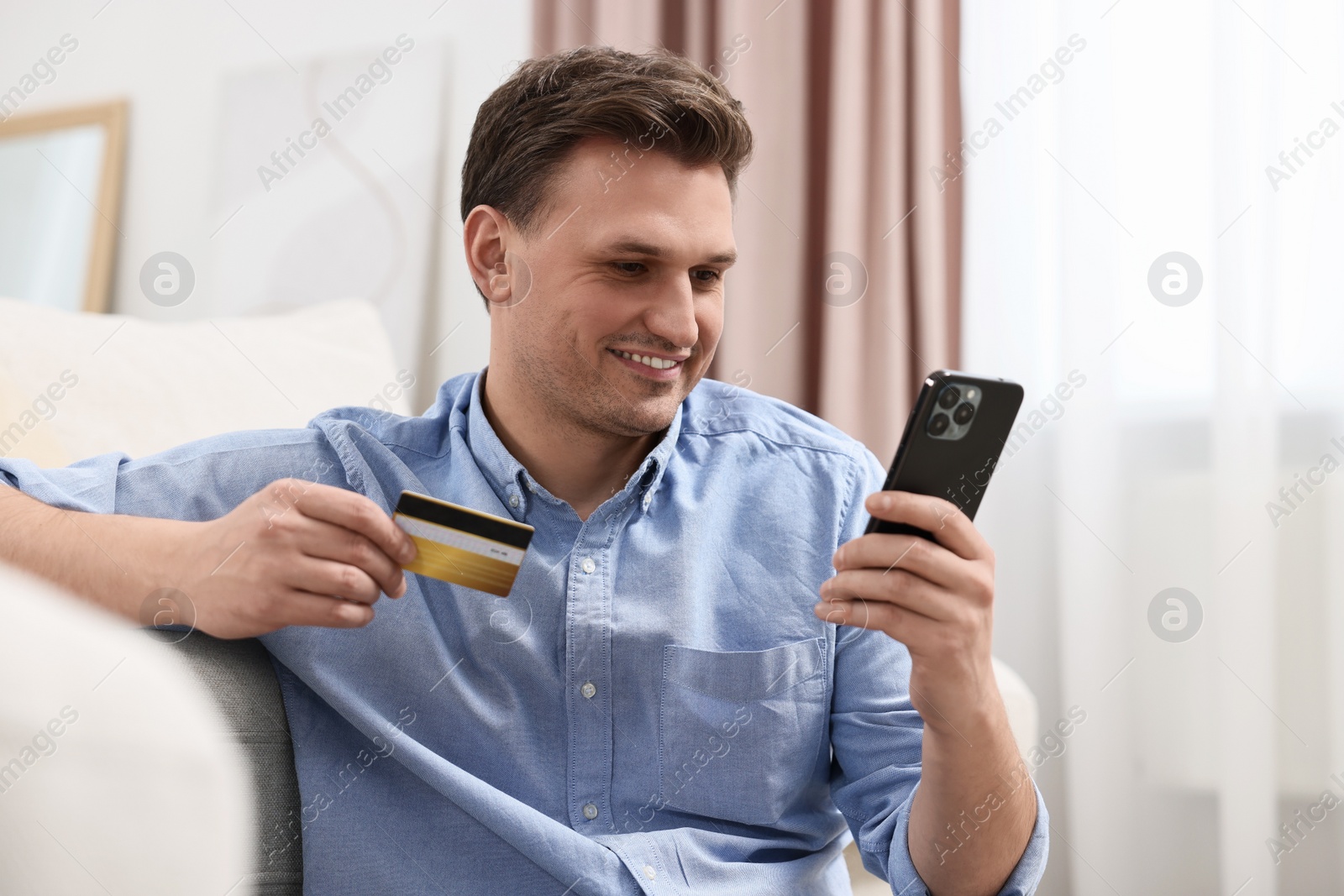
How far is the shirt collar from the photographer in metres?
0.99

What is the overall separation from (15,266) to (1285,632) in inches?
95.4

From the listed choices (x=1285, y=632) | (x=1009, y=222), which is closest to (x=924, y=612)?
(x=1285, y=632)

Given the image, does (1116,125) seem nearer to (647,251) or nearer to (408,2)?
(647,251)

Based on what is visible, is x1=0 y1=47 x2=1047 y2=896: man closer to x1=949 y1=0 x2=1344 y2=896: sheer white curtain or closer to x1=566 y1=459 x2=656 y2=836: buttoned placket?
x1=566 y1=459 x2=656 y2=836: buttoned placket

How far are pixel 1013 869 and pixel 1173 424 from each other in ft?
3.83

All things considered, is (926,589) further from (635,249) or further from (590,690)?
(635,249)

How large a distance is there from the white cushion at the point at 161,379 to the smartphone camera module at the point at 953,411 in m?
0.87

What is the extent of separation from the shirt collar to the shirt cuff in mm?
379

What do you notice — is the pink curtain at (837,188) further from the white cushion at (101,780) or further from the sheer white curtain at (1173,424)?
the white cushion at (101,780)

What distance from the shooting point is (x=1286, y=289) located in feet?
5.50

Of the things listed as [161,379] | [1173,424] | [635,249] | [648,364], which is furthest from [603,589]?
[1173,424]

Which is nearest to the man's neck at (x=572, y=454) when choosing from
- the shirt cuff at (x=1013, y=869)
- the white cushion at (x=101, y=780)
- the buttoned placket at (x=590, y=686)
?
the buttoned placket at (x=590, y=686)

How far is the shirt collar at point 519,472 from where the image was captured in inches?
39.0

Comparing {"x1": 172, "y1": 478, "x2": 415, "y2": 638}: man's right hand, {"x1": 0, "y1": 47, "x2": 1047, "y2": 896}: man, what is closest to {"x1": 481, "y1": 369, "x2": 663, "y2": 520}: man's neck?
{"x1": 0, "y1": 47, "x2": 1047, "y2": 896}: man
